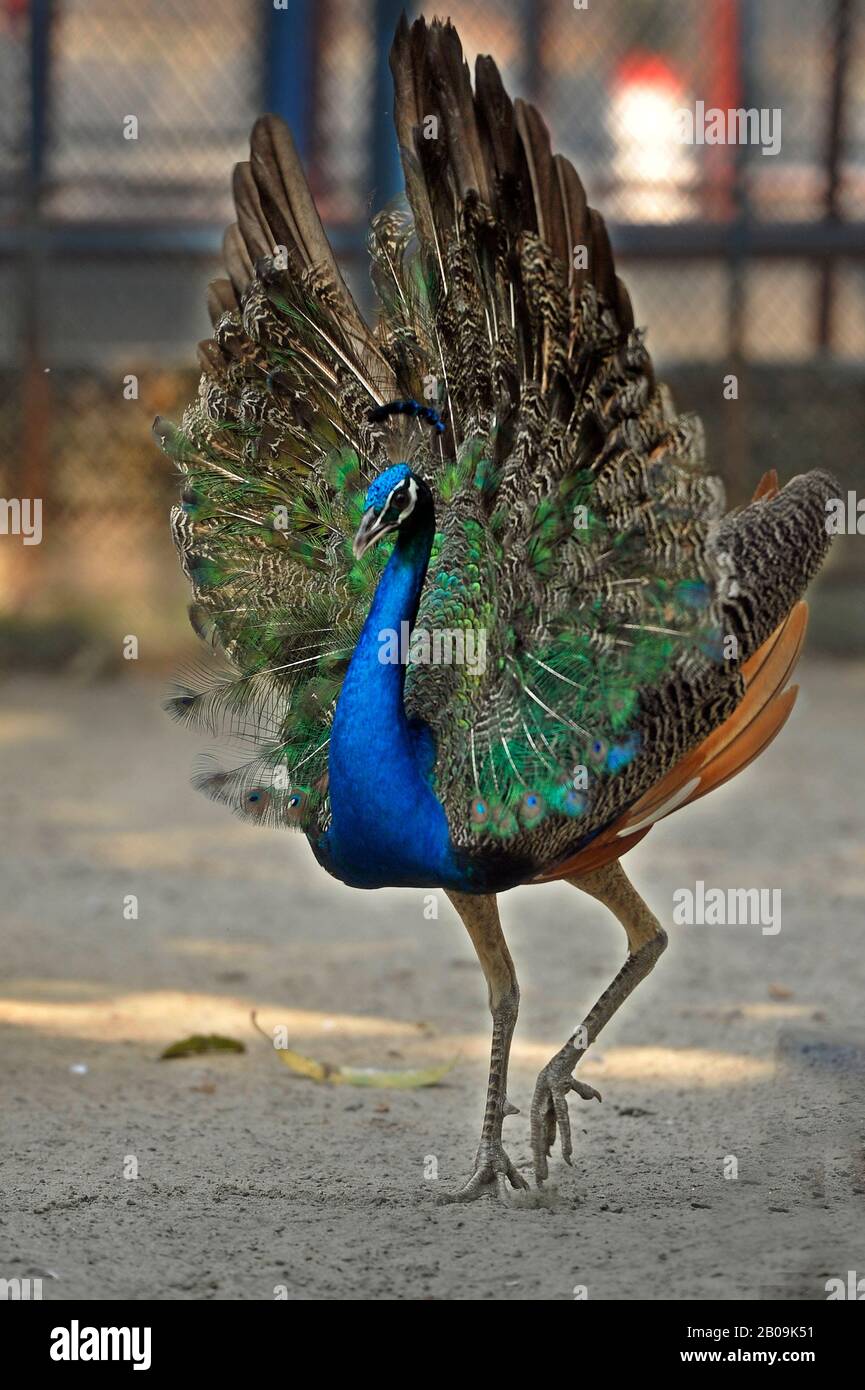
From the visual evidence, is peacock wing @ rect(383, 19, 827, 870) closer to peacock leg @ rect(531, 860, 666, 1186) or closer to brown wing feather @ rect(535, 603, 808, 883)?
brown wing feather @ rect(535, 603, 808, 883)

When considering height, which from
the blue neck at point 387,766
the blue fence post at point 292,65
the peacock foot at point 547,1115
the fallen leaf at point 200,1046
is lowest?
the peacock foot at point 547,1115

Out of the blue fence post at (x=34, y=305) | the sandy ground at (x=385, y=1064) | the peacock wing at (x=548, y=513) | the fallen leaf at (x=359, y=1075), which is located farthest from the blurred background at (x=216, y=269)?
the peacock wing at (x=548, y=513)

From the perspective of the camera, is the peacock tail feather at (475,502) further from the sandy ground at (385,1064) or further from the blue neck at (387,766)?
the sandy ground at (385,1064)

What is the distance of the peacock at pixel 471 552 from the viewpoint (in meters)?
3.73

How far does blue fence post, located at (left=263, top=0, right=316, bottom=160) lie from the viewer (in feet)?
34.7

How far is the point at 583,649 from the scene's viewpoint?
3854mm

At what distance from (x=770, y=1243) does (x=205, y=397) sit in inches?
90.6

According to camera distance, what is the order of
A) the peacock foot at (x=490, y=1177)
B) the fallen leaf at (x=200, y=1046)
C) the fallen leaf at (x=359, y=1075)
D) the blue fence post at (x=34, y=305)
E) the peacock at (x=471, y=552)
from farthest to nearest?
the blue fence post at (x=34, y=305) → the fallen leaf at (x=200, y=1046) → the fallen leaf at (x=359, y=1075) → the peacock foot at (x=490, y=1177) → the peacock at (x=471, y=552)

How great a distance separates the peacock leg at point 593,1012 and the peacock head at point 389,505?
3.27 ft

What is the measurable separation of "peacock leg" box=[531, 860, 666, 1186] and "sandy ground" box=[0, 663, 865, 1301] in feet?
0.43

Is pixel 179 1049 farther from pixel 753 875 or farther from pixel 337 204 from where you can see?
pixel 337 204

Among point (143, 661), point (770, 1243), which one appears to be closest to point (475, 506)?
point (770, 1243)

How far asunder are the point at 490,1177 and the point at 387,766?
102 centimetres

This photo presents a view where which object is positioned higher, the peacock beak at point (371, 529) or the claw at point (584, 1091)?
the peacock beak at point (371, 529)
